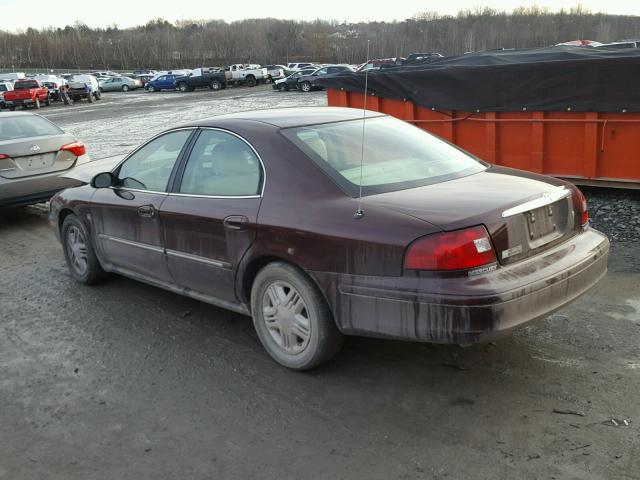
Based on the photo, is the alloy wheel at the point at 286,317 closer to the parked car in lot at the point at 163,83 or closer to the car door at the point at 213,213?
the car door at the point at 213,213

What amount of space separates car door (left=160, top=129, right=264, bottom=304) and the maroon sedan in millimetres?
11

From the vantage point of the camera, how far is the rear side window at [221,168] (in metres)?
4.18

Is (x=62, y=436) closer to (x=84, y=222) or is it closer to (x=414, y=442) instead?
(x=414, y=442)

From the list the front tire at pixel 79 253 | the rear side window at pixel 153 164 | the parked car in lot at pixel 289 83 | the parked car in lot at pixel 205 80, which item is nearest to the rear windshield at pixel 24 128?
the front tire at pixel 79 253

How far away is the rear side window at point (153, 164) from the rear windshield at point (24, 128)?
445cm

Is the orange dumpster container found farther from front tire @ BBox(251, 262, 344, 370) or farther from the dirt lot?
front tire @ BBox(251, 262, 344, 370)

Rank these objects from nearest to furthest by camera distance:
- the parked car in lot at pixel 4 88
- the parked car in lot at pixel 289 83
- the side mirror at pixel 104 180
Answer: the side mirror at pixel 104 180
the parked car in lot at pixel 4 88
the parked car in lot at pixel 289 83

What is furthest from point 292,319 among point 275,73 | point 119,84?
point 119,84

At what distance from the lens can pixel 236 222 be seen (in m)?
4.08

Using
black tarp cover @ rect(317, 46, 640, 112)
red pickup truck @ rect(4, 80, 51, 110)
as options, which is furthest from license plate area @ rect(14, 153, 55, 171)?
red pickup truck @ rect(4, 80, 51, 110)

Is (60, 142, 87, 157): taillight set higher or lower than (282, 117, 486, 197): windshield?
lower

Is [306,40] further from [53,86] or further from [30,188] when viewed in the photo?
[30,188]

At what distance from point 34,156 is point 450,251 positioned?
285 inches

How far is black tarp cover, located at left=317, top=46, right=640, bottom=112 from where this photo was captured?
7336 millimetres
